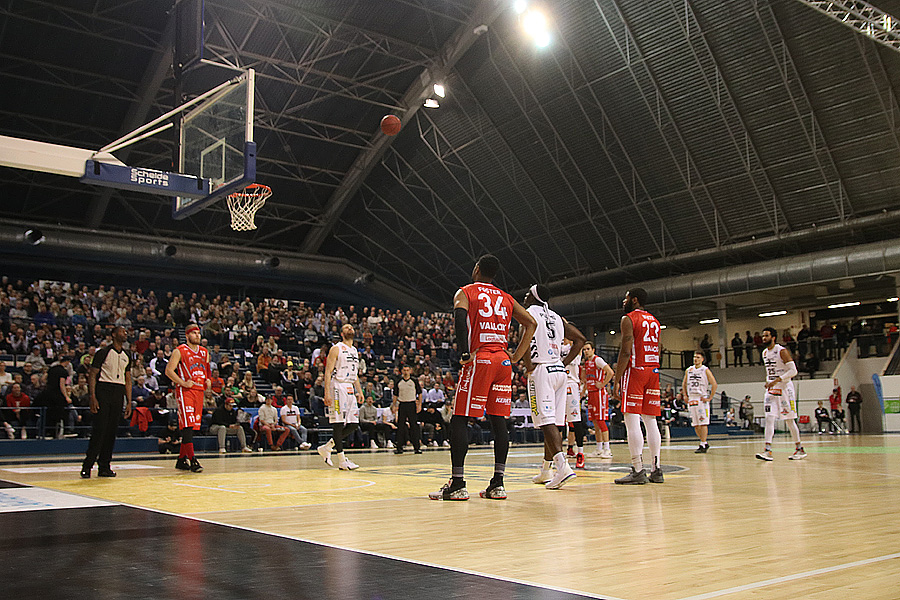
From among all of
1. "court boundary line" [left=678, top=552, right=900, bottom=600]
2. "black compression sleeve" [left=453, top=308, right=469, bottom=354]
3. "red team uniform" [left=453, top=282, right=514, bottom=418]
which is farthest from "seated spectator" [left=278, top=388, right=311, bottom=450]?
"court boundary line" [left=678, top=552, right=900, bottom=600]

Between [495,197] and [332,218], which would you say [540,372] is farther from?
[332,218]

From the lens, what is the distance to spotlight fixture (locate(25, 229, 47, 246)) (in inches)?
1184

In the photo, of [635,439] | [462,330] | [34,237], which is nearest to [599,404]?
[635,439]

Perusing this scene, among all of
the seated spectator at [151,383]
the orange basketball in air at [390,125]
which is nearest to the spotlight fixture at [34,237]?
the seated spectator at [151,383]

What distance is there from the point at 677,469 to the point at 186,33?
1004 cm

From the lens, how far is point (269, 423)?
61.5ft

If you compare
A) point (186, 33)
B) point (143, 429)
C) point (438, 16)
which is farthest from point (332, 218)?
point (186, 33)

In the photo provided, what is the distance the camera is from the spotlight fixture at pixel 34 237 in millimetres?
30078

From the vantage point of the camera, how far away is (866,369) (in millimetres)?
32344

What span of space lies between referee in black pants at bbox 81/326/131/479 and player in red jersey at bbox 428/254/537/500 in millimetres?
5226

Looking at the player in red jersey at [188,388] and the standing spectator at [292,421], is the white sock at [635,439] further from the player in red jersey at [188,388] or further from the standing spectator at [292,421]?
the standing spectator at [292,421]

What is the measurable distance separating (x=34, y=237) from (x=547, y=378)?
27663 mm

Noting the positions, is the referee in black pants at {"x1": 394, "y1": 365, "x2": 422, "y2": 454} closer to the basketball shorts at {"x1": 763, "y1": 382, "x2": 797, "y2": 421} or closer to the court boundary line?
the basketball shorts at {"x1": 763, "y1": 382, "x2": 797, "y2": 421}

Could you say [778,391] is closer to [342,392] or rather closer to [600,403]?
[600,403]
